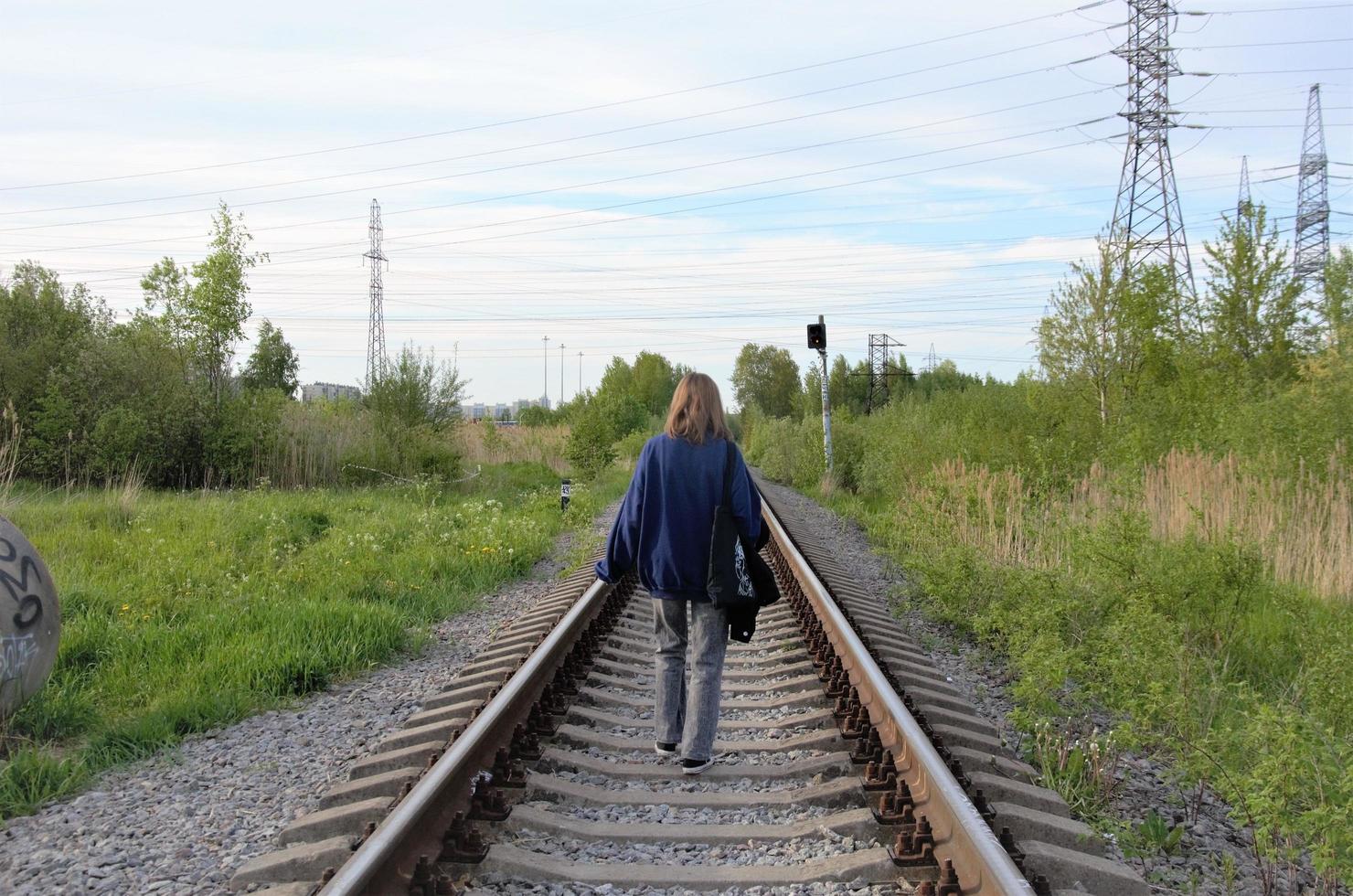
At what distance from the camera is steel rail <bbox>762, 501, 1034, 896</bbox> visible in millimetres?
3131

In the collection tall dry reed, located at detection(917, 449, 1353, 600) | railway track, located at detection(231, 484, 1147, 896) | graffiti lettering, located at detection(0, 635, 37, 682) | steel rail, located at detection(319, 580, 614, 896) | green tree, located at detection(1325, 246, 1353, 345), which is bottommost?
railway track, located at detection(231, 484, 1147, 896)

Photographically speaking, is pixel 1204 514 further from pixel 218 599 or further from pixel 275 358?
pixel 275 358

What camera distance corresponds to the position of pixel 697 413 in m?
4.90

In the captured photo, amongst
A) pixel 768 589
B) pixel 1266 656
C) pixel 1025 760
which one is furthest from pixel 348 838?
pixel 1266 656

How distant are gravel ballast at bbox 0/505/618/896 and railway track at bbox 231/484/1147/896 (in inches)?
12.0

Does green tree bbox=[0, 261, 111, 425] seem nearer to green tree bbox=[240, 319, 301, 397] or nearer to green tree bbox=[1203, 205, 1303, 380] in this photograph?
green tree bbox=[1203, 205, 1303, 380]

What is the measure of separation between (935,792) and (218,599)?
703 centimetres

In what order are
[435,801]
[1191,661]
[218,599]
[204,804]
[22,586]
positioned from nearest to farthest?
[435,801], [204,804], [22,586], [1191,661], [218,599]

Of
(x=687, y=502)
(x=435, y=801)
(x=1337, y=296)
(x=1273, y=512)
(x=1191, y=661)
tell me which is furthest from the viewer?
(x=1337, y=296)

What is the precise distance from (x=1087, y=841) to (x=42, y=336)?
21.6 meters

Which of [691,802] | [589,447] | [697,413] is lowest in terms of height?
[691,802]

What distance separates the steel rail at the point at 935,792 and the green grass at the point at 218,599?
11.3 ft

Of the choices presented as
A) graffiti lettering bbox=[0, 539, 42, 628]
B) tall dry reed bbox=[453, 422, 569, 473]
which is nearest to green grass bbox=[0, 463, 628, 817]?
graffiti lettering bbox=[0, 539, 42, 628]

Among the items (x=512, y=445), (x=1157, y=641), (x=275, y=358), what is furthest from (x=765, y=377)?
(x=1157, y=641)
